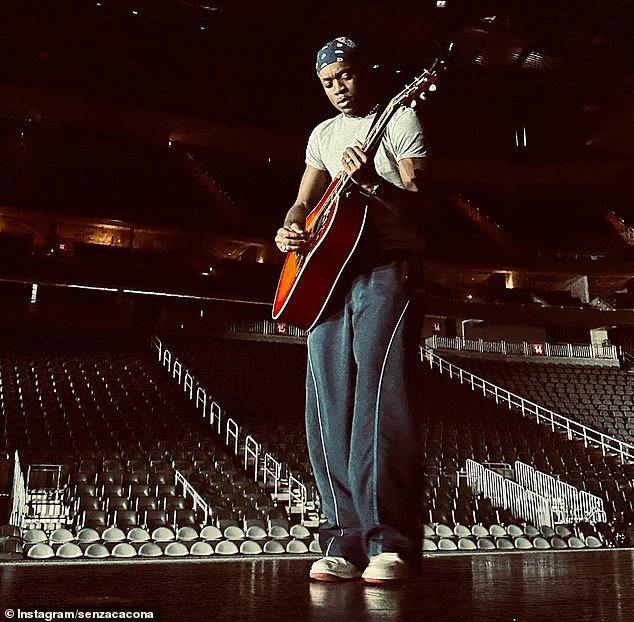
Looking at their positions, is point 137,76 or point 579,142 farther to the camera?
point 579,142

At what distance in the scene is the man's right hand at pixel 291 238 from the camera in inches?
74.5

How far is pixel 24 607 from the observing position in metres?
1.10

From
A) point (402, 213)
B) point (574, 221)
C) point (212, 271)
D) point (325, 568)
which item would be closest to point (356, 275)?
point (402, 213)

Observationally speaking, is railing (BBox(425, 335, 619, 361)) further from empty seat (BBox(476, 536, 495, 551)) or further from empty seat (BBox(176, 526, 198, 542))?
empty seat (BBox(176, 526, 198, 542))

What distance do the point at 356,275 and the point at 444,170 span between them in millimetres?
19535

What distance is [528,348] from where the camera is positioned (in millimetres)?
20016

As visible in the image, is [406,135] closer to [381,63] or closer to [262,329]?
[381,63]

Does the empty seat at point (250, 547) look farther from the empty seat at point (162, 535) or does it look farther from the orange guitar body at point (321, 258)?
the orange guitar body at point (321, 258)

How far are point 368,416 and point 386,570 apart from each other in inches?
15.8

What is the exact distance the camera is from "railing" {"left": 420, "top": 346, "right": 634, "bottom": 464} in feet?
40.8

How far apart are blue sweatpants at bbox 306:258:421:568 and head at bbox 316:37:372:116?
55cm

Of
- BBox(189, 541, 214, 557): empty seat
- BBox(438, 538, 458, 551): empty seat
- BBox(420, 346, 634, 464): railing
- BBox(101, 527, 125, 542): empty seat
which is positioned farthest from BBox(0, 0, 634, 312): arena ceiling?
BBox(101, 527, 125, 542): empty seat

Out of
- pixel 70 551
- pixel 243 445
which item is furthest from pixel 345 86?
pixel 243 445

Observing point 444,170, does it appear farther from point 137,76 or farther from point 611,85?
point 137,76
